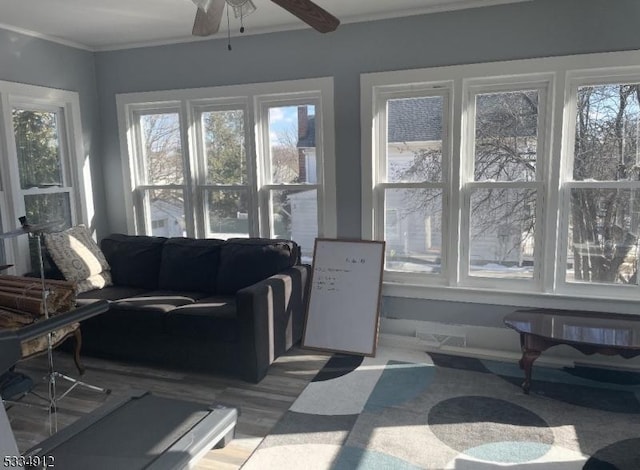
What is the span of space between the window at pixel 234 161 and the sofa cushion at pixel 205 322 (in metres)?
1.13

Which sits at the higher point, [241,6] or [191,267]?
[241,6]

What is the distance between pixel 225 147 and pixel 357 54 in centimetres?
146

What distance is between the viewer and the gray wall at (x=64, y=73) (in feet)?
12.8

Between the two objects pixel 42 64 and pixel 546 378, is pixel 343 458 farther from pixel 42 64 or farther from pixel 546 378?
pixel 42 64

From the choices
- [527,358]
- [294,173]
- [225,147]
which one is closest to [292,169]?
[294,173]

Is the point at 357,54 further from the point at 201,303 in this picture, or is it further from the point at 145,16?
the point at 201,303

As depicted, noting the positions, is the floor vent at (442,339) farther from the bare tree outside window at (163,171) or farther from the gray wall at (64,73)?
the gray wall at (64,73)

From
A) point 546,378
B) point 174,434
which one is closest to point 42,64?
point 174,434

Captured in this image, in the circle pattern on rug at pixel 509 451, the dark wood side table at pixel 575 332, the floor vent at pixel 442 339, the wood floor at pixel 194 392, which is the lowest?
the circle pattern on rug at pixel 509 451

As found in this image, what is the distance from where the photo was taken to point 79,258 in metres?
4.04

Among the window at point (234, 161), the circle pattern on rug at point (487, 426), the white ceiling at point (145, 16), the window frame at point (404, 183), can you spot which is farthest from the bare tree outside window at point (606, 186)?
the window at point (234, 161)

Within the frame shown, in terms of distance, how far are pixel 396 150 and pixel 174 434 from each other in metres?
2.73

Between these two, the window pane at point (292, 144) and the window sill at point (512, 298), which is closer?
the window sill at point (512, 298)

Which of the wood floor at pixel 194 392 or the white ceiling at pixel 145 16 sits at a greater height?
the white ceiling at pixel 145 16
